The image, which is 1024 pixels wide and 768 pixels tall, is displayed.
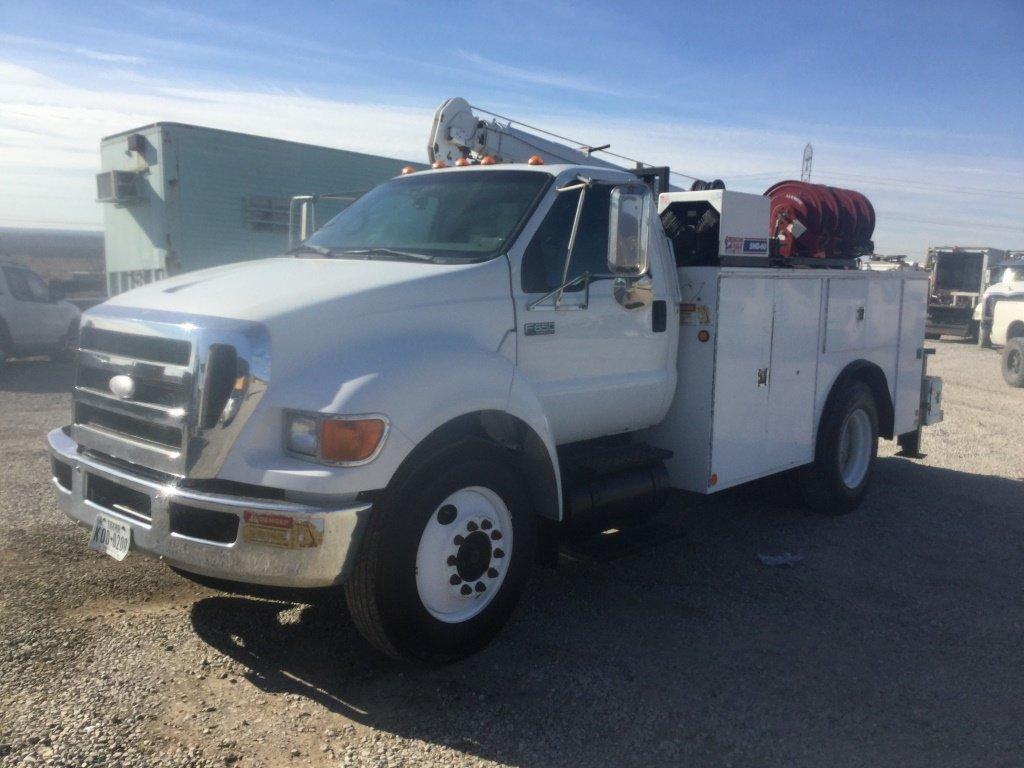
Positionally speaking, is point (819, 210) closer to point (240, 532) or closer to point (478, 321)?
point (478, 321)

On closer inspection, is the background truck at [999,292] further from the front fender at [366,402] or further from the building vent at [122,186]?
the front fender at [366,402]

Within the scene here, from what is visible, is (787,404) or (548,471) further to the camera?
(787,404)

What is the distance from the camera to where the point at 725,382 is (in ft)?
18.5

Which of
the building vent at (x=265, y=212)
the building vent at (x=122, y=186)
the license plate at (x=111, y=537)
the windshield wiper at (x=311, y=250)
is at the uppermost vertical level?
the building vent at (x=122, y=186)

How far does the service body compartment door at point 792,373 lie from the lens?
20.0 ft

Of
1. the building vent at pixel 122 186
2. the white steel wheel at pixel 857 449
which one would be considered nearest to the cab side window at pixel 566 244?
the white steel wheel at pixel 857 449

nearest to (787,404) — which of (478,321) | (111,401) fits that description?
(478,321)

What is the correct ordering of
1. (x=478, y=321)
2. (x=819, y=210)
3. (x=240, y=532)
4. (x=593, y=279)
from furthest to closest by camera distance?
(x=819, y=210)
(x=593, y=279)
(x=478, y=321)
(x=240, y=532)

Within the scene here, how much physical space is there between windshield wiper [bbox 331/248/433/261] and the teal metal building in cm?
790

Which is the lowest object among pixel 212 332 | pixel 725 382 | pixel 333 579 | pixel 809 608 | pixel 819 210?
pixel 809 608

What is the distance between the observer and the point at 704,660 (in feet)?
14.3

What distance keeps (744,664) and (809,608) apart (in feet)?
3.05

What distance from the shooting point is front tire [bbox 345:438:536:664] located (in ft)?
12.3

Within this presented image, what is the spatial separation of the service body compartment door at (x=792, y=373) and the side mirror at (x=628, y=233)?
1.65 m
